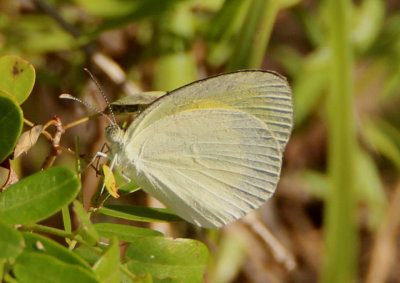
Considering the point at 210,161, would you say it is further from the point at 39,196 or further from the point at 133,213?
the point at 39,196

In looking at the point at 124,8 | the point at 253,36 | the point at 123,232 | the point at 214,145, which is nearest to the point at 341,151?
the point at 253,36

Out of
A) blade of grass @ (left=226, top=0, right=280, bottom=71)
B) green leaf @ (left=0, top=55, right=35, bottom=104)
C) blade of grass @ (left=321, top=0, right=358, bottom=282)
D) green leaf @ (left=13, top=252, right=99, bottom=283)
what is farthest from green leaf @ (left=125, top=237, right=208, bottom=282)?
blade of grass @ (left=321, top=0, right=358, bottom=282)

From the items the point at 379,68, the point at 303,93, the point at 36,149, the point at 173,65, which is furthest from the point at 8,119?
the point at 379,68

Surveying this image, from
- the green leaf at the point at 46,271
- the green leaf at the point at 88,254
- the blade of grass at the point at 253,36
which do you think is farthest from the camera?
the blade of grass at the point at 253,36

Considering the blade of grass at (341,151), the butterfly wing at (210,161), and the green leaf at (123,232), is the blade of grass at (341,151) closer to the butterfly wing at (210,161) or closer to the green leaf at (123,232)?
the butterfly wing at (210,161)

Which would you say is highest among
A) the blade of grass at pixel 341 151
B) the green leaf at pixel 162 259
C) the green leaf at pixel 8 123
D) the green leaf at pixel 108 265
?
the green leaf at pixel 8 123

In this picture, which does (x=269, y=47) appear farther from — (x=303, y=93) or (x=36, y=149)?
(x=36, y=149)

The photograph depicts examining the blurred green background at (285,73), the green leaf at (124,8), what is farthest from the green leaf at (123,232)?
the green leaf at (124,8)
